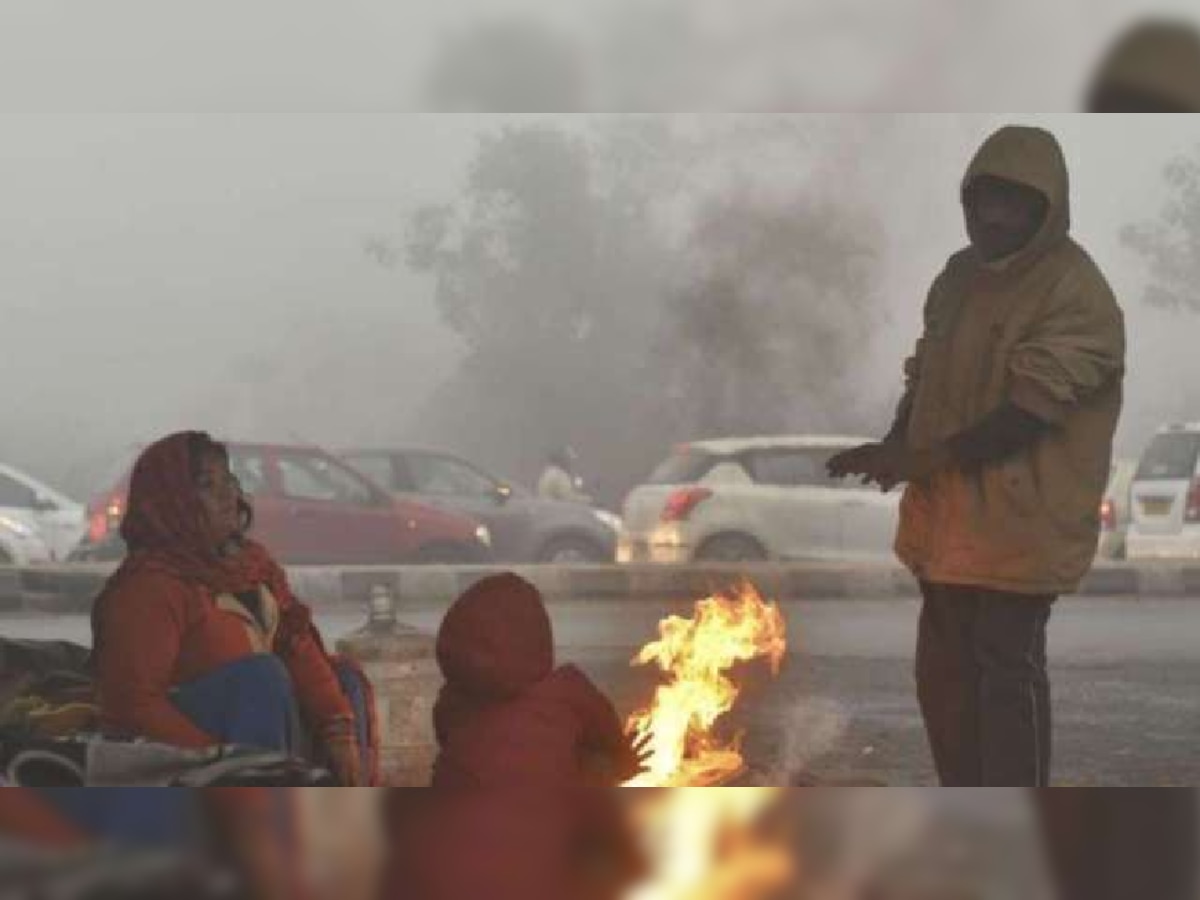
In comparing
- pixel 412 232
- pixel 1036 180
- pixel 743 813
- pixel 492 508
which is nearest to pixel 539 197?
pixel 412 232

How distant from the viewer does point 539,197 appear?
18.9 ft

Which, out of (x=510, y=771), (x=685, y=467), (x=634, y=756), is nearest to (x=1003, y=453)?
(x=685, y=467)

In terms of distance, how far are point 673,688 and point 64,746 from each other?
149 cm

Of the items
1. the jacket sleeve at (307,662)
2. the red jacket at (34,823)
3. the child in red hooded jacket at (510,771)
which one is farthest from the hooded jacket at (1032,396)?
the red jacket at (34,823)

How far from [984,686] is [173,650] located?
1988mm

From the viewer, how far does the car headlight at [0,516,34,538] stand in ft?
19.1

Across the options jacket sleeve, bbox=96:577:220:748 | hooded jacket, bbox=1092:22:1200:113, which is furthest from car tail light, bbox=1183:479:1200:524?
jacket sleeve, bbox=96:577:220:748

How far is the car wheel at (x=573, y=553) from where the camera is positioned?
5.79 meters

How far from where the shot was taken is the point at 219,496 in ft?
19.0

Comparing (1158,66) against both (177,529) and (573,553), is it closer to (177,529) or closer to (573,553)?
(573,553)

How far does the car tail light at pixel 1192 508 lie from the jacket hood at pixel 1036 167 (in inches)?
27.9

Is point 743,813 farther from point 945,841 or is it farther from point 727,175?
point 727,175

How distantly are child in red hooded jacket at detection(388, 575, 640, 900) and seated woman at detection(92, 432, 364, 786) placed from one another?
26 cm

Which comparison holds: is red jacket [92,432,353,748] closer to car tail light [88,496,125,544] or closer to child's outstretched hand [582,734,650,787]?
car tail light [88,496,125,544]
